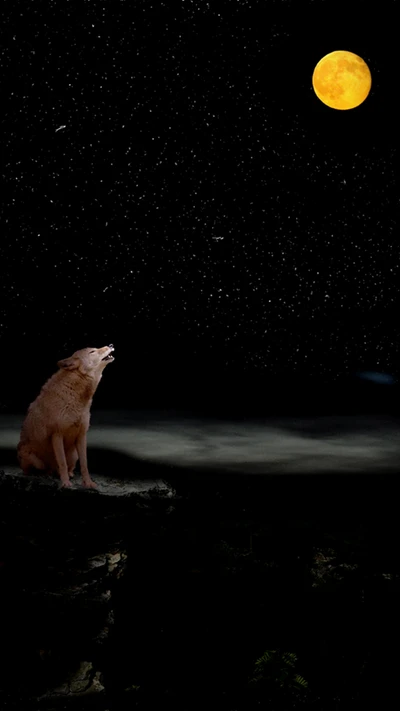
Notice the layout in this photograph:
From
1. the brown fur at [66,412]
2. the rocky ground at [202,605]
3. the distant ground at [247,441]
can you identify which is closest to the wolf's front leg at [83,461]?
the brown fur at [66,412]

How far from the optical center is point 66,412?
21.4 feet

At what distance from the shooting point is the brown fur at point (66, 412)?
6.52 meters

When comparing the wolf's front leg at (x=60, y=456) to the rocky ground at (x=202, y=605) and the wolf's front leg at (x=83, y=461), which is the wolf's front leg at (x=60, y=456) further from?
the rocky ground at (x=202, y=605)

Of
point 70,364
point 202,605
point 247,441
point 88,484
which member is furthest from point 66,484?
point 247,441

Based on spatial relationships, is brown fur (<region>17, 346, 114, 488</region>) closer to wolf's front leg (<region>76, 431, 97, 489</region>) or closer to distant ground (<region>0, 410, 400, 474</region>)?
wolf's front leg (<region>76, 431, 97, 489</region>)

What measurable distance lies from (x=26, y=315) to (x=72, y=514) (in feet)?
26.2

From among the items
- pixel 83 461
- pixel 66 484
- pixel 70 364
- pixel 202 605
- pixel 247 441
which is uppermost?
pixel 70 364

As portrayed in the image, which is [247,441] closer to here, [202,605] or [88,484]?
[88,484]

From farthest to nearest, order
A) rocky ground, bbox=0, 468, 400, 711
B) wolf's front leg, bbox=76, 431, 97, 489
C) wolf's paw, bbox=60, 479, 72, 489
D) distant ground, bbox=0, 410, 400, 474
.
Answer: distant ground, bbox=0, 410, 400, 474
wolf's front leg, bbox=76, 431, 97, 489
wolf's paw, bbox=60, 479, 72, 489
rocky ground, bbox=0, 468, 400, 711

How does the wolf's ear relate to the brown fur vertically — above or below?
above

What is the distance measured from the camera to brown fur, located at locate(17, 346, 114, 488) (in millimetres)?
6520

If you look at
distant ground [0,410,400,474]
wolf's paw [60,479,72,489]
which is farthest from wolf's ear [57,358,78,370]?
distant ground [0,410,400,474]

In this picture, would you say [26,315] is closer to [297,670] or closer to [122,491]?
[122,491]

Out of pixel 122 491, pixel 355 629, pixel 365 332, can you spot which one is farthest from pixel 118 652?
pixel 365 332
